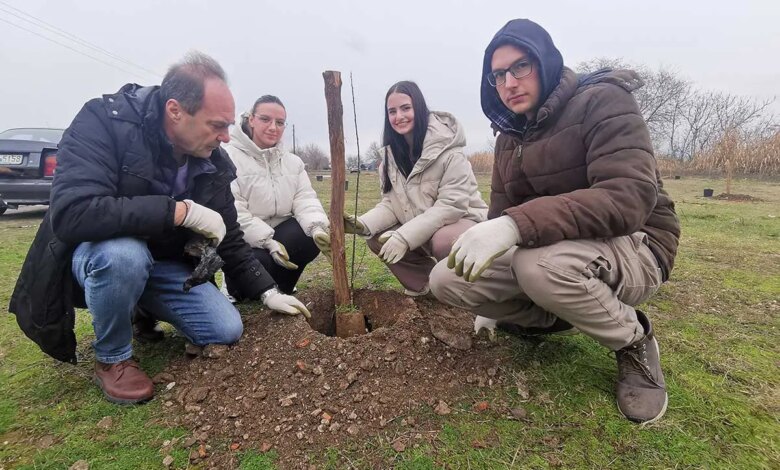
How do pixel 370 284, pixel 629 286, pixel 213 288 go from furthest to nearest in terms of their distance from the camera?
pixel 370 284 < pixel 213 288 < pixel 629 286

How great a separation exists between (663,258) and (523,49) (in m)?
1.09

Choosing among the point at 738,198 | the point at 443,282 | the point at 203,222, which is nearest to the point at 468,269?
the point at 443,282

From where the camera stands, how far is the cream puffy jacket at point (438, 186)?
2656 millimetres

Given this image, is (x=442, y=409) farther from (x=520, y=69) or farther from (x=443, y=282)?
(x=520, y=69)

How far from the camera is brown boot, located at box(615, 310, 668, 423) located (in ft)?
5.64

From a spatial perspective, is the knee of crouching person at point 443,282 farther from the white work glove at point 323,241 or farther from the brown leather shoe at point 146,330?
the brown leather shoe at point 146,330

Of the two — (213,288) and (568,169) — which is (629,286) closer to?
(568,169)

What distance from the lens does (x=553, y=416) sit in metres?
1.75

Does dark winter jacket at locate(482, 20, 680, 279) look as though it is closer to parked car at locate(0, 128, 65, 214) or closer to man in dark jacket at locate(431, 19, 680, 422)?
man in dark jacket at locate(431, 19, 680, 422)

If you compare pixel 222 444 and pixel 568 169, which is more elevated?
pixel 568 169

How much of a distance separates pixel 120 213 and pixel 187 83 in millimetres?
651

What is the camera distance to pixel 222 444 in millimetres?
1664

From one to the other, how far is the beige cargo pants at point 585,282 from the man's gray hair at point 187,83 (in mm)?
1420

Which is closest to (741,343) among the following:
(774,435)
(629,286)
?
(774,435)
